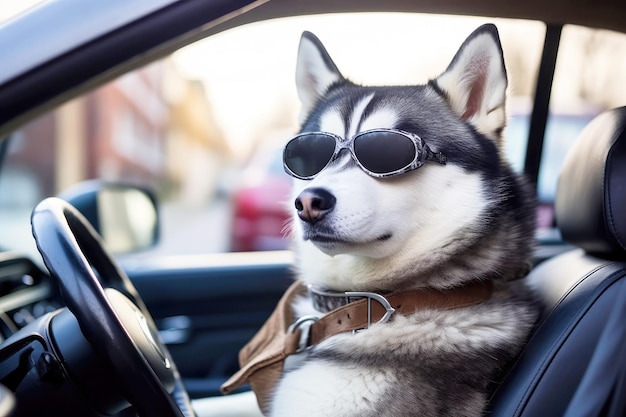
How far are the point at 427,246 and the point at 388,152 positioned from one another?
282mm

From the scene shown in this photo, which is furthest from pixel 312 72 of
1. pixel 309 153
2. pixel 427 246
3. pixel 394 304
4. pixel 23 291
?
pixel 23 291

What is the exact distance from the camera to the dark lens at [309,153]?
67.9 inches

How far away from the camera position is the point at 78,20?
3.78ft

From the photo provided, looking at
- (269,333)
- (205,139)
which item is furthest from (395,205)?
(205,139)

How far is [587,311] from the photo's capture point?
1512 mm

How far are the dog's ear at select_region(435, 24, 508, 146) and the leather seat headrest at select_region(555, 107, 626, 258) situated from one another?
238 millimetres

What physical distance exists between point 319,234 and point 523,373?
60 centimetres

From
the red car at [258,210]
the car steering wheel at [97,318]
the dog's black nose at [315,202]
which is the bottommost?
the red car at [258,210]

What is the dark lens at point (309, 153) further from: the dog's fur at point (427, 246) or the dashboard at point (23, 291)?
the dashboard at point (23, 291)

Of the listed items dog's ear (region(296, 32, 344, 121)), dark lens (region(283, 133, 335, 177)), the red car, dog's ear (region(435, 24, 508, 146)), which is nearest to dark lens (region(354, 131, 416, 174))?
dark lens (region(283, 133, 335, 177))

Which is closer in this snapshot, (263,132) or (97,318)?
(97,318)

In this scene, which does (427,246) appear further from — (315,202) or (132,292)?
(132,292)

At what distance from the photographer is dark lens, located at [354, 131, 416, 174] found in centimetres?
162

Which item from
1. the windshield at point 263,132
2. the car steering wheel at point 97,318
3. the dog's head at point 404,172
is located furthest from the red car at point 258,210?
the car steering wheel at point 97,318
